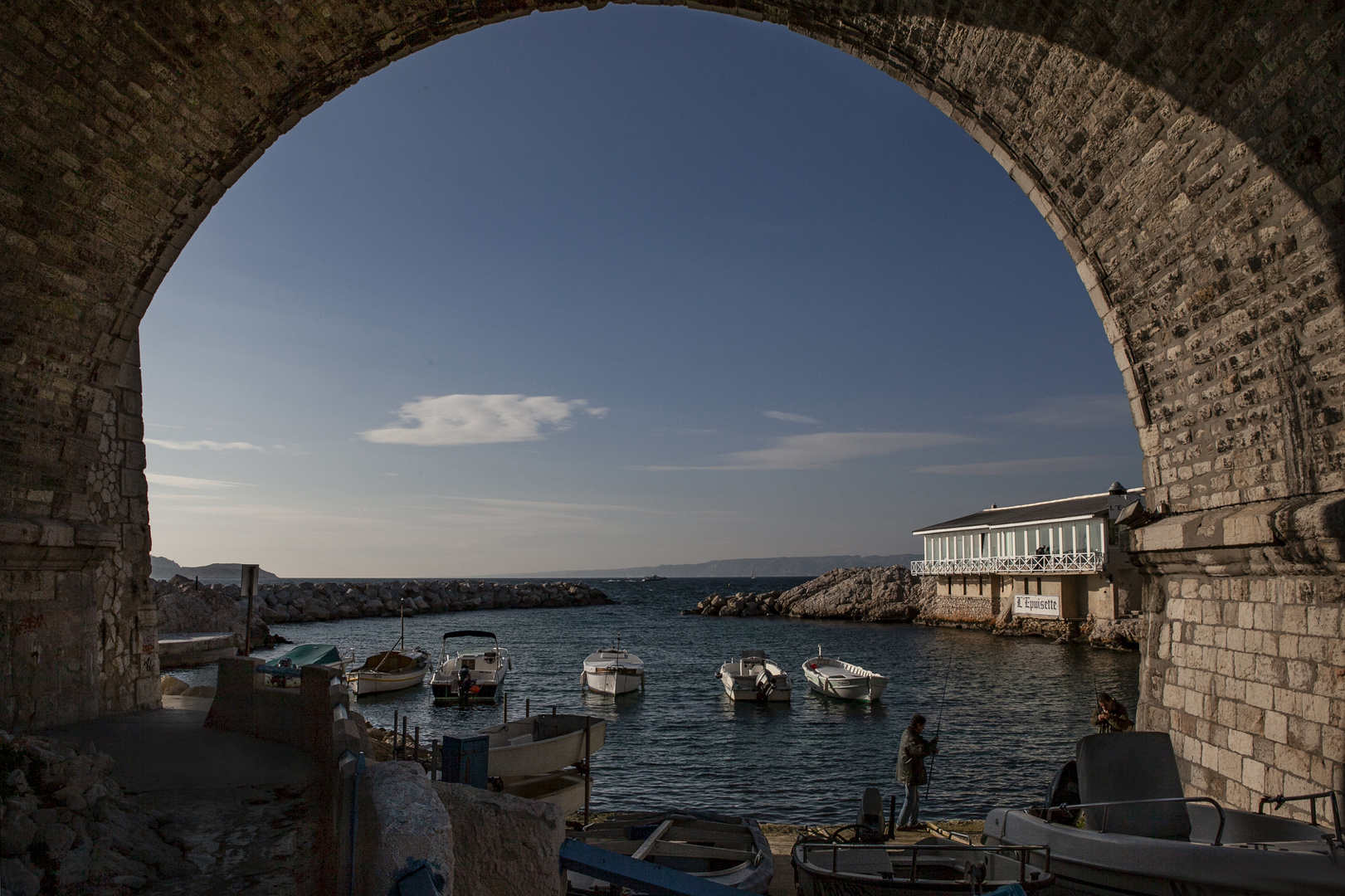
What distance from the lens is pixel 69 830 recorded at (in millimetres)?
4066

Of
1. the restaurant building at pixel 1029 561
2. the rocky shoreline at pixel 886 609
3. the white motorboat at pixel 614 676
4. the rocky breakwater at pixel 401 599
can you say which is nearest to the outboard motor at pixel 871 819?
the white motorboat at pixel 614 676

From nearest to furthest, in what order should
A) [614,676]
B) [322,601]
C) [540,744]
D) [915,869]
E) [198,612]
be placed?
1. [915,869]
2. [540,744]
3. [614,676]
4. [198,612]
5. [322,601]

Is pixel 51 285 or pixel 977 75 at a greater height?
pixel 977 75

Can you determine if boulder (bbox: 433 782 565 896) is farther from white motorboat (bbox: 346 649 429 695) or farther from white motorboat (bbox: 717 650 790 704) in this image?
white motorboat (bbox: 346 649 429 695)

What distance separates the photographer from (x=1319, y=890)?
1315 mm

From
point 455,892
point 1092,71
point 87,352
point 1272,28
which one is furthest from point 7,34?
point 1272,28

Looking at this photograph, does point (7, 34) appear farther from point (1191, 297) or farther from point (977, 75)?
point (1191, 297)

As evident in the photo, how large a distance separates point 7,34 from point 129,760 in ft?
21.6

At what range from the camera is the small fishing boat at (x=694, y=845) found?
771cm

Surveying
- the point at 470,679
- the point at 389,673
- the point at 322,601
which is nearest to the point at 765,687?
the point at 470,679

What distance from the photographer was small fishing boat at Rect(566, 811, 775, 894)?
7715 millimetres

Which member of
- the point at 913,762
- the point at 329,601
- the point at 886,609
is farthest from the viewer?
the point at 329,601

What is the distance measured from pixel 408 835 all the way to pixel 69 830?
101 inches

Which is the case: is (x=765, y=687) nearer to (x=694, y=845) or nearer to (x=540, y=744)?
(x=540, y=744)
